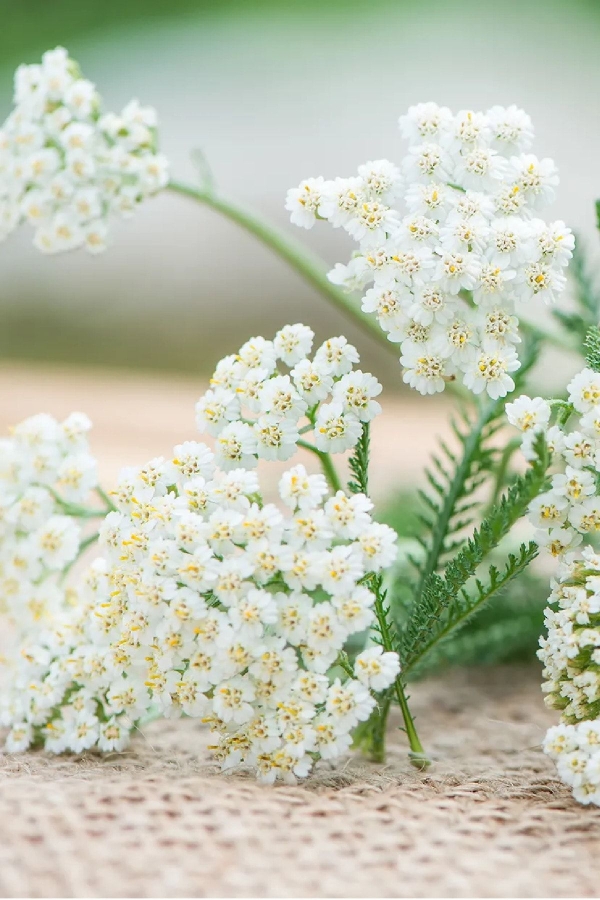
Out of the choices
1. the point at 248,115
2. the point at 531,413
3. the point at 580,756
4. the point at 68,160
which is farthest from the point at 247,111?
the point at 580,756

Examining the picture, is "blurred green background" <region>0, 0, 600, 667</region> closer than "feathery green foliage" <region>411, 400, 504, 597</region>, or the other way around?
"feathery green foliage" <region>411, 400, 504, 597</region>

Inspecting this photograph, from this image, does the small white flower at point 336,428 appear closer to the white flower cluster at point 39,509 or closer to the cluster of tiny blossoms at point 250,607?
the cluster of tiny blossoms at point 250,607

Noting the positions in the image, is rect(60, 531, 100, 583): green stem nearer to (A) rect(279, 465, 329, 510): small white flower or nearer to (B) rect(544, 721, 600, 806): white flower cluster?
(A) rect(279, 465, 329, 510): small white flower

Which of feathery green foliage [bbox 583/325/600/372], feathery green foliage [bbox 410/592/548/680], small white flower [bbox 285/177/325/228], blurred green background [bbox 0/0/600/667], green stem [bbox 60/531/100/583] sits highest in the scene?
blurred green background [bbox 0/0/600/667]

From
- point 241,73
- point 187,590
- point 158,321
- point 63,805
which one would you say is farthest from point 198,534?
point 241,73

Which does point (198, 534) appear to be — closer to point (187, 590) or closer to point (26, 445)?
point (187, 590)

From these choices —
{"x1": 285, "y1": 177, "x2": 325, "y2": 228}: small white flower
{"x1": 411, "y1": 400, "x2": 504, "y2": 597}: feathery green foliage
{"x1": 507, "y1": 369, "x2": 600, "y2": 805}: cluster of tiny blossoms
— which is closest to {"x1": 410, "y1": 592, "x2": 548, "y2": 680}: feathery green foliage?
{"x1": 411, "y1": 400, "x2": 504, "y2": 597}: feathery green foliage

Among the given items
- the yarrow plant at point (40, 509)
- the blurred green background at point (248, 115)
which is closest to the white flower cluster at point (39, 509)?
the yarrow plant at point (40, 509)
